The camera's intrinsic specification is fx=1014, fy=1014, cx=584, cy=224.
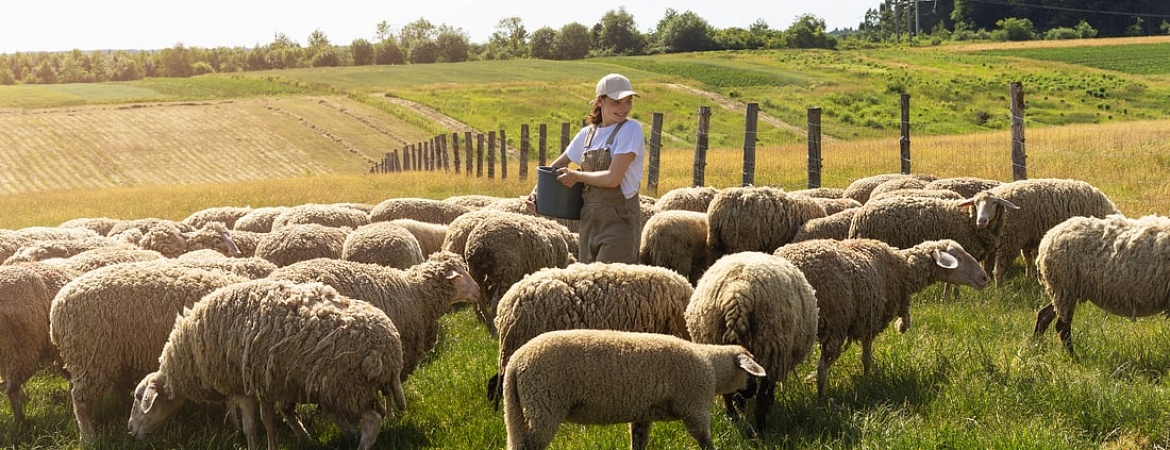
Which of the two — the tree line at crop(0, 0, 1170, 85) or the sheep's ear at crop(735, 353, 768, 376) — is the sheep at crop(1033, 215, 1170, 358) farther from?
the tree line at crop(0, 0, 1170, 85)

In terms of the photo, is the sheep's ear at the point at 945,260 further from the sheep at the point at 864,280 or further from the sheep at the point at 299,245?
the sheep at the point at 299,245

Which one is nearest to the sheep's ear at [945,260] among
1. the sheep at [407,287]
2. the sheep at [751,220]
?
the sheep at [751,220]

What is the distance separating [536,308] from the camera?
6.68 m

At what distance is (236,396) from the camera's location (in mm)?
6387

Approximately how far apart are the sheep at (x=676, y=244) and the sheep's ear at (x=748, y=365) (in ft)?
13.7

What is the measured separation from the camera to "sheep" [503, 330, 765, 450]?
5.37 meters

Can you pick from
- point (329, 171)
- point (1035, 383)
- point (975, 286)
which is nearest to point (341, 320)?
point (1035, 383)

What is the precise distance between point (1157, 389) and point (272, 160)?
158 feet

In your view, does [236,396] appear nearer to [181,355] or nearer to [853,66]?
[181,355]

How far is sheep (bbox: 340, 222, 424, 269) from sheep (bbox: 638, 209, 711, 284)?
7.49ft

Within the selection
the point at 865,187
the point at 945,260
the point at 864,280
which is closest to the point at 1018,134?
the point at 865,187

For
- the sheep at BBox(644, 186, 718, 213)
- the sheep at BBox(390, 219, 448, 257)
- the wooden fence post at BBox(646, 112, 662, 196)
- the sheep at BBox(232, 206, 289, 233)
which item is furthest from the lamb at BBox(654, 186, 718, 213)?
the sheep at BBox(232, 206, 289, 233)

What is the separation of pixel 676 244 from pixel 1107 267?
12.7 ft

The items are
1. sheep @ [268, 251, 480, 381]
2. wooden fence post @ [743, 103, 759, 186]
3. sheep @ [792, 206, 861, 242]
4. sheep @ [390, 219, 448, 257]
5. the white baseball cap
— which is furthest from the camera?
wooden fence post @ [743, 103, 759, 186]
